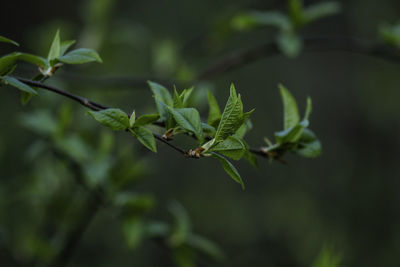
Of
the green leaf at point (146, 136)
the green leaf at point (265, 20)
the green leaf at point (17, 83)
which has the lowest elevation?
the green leaf at point (17, 83)

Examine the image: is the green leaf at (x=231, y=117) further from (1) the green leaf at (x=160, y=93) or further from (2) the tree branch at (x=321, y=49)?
(2) the tree branch at (x=321, y=49)

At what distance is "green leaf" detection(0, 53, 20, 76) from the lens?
447mm

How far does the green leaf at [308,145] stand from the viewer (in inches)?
22.2

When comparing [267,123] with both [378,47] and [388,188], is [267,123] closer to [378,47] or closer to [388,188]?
[388,188]

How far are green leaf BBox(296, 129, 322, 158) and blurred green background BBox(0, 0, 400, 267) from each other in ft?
1.43

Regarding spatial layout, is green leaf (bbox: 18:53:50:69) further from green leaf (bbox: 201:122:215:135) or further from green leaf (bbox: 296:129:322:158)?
green leaf (bbox: 296:129:322:158)

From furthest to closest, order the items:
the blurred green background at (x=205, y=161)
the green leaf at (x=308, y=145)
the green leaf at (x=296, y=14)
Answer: the blurred green background at (x=205, y=161)
the green leaf at (x=296, y=14)
the green leaf at (x=308, y=145)

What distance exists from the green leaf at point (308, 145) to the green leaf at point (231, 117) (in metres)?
0.15

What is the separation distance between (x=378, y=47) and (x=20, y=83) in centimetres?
88

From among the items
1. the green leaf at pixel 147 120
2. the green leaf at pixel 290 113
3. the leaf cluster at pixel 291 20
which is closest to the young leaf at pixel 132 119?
the green leaf at pixel 147 120

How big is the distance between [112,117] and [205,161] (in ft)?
5.82

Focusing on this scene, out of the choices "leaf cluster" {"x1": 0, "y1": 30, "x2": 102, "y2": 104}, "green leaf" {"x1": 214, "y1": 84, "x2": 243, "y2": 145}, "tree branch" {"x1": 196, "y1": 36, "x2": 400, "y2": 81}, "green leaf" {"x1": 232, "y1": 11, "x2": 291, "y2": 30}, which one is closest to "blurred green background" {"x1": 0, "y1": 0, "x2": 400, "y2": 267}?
"tree branch" {"x1": 196, "y1": 36, "x2": 400, "y2": 81}

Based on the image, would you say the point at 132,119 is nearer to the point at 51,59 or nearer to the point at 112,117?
the point at 112,117

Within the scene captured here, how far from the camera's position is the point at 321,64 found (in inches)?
104
